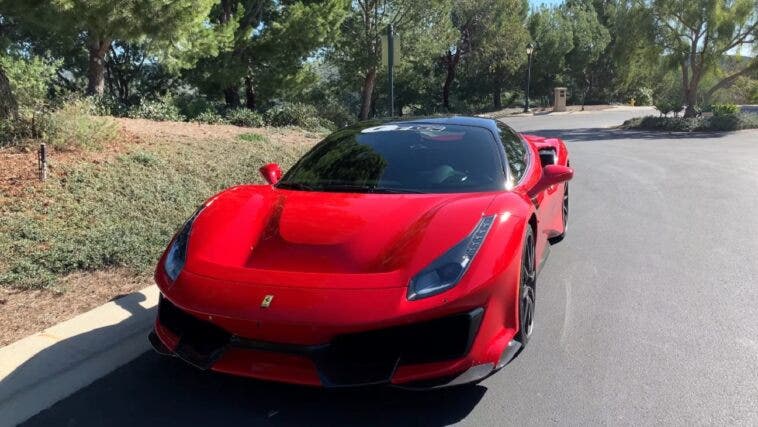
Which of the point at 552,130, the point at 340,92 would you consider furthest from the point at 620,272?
the point at 340,92

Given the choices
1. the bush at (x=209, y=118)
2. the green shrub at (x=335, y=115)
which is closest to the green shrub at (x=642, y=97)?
the green shrub at (x=335, y=115)

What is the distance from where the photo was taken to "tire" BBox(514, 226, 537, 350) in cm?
293

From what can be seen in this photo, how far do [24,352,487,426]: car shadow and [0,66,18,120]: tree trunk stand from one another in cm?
515

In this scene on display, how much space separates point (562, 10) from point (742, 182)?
40.9 m

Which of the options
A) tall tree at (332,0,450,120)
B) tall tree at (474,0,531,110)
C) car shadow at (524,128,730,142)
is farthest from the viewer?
tall tree at (474,0,531,110)

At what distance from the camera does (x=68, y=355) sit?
10.8ft

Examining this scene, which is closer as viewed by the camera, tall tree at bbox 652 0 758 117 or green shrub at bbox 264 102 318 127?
green shrub at bbox 264 102 318 127

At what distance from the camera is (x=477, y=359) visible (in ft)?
8.34

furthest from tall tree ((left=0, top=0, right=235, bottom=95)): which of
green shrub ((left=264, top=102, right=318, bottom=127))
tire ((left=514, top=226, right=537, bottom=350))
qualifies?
green shrub ((left=264, top=102, right=318, bottom=127))

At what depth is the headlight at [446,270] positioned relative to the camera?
100 inches

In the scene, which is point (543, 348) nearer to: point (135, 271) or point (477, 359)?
point (477, 359)

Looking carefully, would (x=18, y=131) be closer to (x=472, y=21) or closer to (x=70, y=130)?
(x=70, y=130)

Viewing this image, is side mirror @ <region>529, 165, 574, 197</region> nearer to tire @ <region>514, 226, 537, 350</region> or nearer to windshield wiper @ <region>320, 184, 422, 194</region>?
tire @ <region>514, 226, 537, 350</region>

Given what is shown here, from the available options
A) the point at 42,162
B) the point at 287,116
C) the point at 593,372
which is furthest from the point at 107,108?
the point at 593,372
